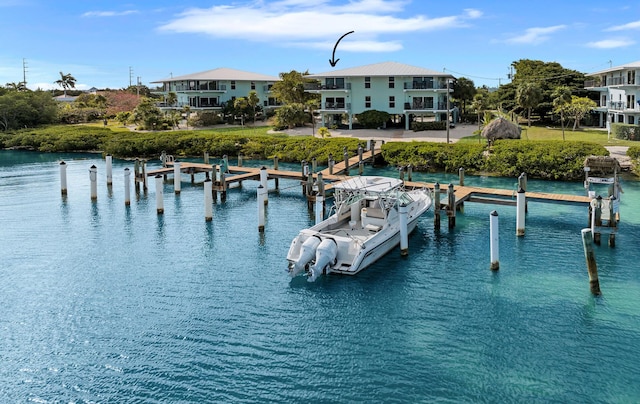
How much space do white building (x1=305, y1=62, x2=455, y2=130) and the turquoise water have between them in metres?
44.2

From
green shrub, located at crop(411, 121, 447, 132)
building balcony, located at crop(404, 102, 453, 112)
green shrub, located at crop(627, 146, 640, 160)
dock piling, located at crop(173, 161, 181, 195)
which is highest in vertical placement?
building balcony, located at crop(404, 102, 453, 112)

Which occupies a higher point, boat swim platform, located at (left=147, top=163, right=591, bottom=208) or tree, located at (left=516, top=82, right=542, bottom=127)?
tree, located at (left=516, top=82, right=542, bottom=127)

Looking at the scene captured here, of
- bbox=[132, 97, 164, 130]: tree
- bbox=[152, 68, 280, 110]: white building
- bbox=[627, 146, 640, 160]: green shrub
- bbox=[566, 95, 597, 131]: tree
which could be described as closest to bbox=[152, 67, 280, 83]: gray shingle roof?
bbox=[152, 68, 280, 110]: white building

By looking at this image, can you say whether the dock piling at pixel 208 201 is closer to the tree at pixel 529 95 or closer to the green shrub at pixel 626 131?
the green shrub at pixel 626 131

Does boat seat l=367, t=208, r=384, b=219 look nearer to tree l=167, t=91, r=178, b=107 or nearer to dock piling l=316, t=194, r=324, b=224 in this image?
dock piling l=316, t=194, r=324, b=224

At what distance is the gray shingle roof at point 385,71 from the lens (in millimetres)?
77125

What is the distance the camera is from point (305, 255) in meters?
25.4

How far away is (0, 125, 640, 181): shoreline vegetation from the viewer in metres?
49.6

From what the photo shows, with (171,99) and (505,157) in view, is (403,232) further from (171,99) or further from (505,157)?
(171,99)

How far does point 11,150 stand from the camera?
8588 centimetres

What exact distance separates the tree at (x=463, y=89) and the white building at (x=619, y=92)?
16.8 meters

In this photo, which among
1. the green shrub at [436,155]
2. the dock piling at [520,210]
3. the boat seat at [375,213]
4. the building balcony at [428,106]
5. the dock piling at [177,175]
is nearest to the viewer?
the boat seat at [375,213]

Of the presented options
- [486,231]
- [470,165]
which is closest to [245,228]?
[486,231]

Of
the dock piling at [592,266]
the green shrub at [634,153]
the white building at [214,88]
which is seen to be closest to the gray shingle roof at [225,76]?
the white building at [214,88]
